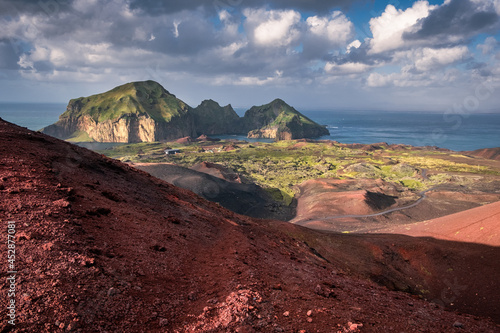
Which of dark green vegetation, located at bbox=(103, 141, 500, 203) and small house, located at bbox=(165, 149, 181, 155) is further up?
small house, located at bbox=(165, 149, 181, 155)

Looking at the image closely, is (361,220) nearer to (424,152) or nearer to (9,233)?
(9,233)

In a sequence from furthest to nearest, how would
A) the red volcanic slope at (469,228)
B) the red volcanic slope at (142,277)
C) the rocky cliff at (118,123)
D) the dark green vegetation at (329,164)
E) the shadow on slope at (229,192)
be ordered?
1. the rocky cliff at (118,123)
2. the dark green vegetation at (329,164)
3. the shadow on slope at (229,192)
4. the red volcanic slope at (469,228)
5. the red volcanic slope at (142,277)

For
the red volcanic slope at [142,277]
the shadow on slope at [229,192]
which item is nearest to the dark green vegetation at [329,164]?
the shadow on slope at [229,192]

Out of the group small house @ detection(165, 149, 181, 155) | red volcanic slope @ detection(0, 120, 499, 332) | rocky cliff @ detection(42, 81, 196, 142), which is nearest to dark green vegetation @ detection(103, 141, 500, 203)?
small house @ detection(165, 149, 181, 155)

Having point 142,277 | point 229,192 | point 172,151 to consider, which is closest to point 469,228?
point 142,277

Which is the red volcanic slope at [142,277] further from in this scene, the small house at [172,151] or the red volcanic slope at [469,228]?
the small house at [172,151]

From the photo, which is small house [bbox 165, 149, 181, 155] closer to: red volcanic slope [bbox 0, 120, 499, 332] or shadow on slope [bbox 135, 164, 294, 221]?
shadow on slope [bbox 135, 164, 294, 221]
